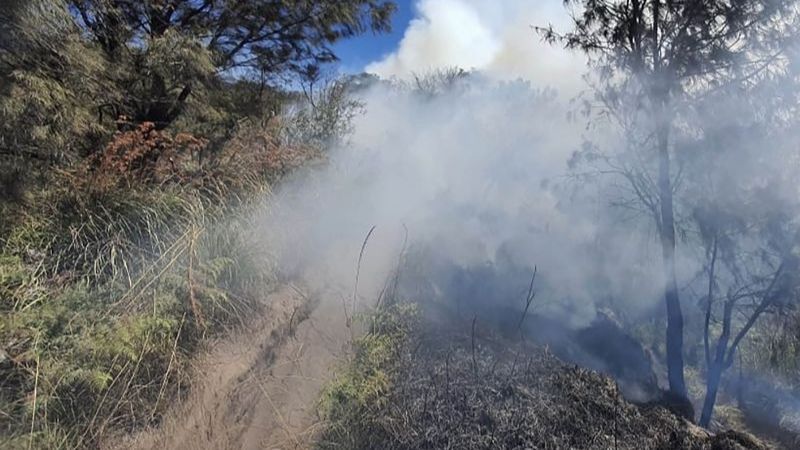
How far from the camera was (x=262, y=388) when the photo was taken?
3.60 metres

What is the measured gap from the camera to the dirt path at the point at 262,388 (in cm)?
314

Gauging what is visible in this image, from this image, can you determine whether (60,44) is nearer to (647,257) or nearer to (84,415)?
(84,415)

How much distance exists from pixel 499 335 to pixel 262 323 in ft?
8.88

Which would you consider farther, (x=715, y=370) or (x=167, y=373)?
(x=715, y=370)

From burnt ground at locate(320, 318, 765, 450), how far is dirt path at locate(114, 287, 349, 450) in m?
0.46

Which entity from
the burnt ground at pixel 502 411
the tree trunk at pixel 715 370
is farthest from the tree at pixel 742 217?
the burnt ground at pixel 502 411

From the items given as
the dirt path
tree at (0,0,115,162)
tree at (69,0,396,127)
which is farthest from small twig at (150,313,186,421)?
tree at (69,0,396,127)

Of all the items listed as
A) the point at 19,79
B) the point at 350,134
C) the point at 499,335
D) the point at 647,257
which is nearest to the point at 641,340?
the point at 647,257

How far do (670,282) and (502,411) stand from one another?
753cm

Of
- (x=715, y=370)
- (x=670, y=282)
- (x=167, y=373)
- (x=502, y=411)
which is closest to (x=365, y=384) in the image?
(x=502, y=411)

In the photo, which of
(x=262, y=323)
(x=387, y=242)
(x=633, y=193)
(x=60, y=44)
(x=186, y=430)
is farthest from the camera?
(x=633, y=193)

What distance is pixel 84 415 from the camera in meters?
2.82

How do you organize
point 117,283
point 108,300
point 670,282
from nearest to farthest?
point 108,300, point 117,283, point 670,282

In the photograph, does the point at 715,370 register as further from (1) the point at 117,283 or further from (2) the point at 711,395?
(1) the point at 117,283
